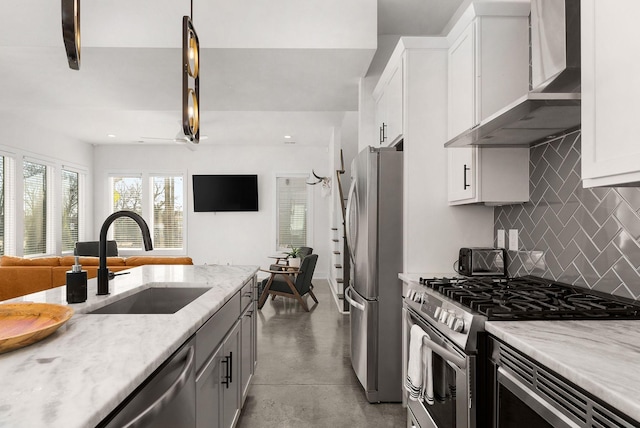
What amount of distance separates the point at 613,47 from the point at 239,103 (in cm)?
376

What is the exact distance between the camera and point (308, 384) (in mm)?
2959

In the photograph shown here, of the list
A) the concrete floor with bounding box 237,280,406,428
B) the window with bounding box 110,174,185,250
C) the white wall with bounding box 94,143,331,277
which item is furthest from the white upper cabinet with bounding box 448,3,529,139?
the window with bounding box 110,174,185,250

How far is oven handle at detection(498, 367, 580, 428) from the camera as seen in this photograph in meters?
0.97

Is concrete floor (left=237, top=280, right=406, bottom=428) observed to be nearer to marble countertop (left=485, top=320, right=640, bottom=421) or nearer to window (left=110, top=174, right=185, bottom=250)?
marble countertop (left=485, top=320, right=640, bottom=421)

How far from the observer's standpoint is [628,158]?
113 centimetres

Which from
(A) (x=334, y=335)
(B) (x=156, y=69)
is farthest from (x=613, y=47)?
(A) (x=334, y=335)

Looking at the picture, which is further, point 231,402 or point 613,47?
point 231,402

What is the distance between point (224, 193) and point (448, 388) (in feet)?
23.3

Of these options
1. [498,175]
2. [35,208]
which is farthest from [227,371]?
[35,208]

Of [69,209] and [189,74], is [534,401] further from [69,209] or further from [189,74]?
[69,209]

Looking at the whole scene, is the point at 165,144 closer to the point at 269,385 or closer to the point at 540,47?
the point at 269,385

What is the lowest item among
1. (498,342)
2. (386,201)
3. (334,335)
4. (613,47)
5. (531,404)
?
(334,335)

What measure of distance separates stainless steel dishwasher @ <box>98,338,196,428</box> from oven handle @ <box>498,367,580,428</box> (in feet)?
3.33

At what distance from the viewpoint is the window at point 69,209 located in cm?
726
